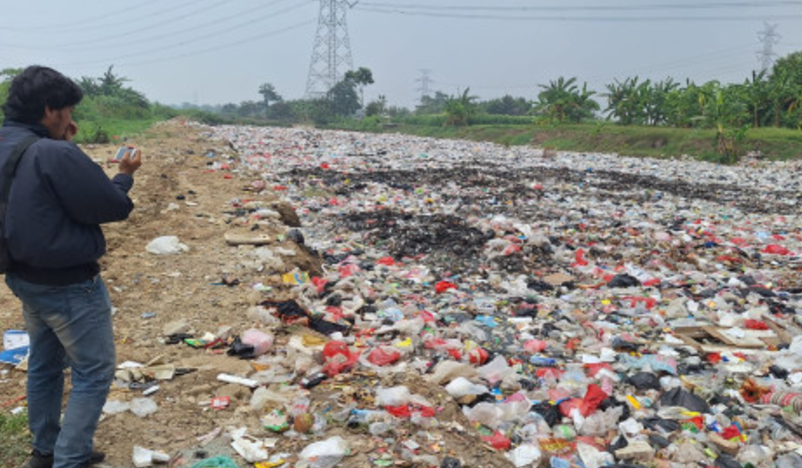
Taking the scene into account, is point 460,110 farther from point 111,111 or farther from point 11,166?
point 11,166

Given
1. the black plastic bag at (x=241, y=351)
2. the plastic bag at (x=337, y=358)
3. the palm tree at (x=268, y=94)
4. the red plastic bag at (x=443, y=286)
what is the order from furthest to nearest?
1. the palm tree at (x=268, y=94)
2. the red plastic bag at (x=443, y=286)
3. the black plastic bag at (x=241, y=351)
4. the plastic bag at (x=337, y=358)

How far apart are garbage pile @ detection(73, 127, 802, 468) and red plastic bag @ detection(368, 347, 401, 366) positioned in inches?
0.6

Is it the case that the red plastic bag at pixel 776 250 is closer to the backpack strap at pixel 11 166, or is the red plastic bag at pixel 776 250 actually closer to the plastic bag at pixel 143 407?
the plastic bag at pixel 143 407

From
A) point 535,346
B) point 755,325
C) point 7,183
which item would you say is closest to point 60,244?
point 7,183

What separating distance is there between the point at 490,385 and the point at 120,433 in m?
2.17

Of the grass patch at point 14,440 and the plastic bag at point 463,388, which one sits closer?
the grass patch at point 14,440

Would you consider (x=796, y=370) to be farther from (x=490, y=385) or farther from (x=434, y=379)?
(x=434, y=379)

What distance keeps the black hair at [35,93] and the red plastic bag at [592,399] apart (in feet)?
10.2

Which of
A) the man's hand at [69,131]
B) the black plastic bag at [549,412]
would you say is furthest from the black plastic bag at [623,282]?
the man's hand at [69,131]

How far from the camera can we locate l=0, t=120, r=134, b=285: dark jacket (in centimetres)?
197

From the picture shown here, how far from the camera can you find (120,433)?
8.80 feet

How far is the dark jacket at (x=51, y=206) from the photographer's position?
1.97 metres

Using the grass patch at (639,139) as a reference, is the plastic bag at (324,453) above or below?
below

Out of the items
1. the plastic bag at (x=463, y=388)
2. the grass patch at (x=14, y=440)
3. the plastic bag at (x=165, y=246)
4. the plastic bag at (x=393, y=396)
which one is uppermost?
the plastic bag at (x=165, y=246)
